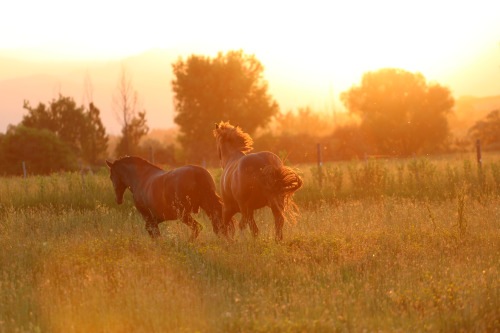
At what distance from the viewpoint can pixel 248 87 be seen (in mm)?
48656

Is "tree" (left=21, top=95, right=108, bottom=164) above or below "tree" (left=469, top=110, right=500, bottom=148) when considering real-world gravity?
above

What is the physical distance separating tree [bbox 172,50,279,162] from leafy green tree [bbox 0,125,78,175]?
14.3 m

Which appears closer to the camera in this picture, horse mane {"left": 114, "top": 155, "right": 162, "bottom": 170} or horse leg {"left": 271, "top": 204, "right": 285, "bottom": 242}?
horse leg {"left": 271, "top": 204, "right": 285, "bottom": 242}

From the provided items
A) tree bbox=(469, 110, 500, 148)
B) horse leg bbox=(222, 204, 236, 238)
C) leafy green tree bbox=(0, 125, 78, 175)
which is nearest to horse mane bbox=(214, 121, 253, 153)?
horse leg bbox=(222, 204, 236, 238)

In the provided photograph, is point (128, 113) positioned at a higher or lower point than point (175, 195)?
higher

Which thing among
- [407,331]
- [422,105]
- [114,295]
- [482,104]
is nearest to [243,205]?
[114,295]

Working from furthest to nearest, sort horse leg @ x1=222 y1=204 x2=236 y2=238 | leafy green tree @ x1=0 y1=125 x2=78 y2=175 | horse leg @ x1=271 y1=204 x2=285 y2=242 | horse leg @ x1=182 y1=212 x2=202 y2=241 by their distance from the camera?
1. leafy green tree @ x1=0 y1=125 x2=78 y2=175
2. horse leg @ x1=182 y1=212 x2=202 y2=241
3. horse leg @ x1=222 y1=204 x2=236 y2=238
4. horse leg @ x1=271 y1=204 x2=285 y2=242

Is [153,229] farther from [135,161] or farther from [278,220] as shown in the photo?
[278,220]

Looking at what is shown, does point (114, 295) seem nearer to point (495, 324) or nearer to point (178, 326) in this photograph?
point (178, 326)

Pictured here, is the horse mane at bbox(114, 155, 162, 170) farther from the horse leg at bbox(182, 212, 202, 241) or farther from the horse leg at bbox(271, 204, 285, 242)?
the horse leg at bbox(271, 204, 285, 242)

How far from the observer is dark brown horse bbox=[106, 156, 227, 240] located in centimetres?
897

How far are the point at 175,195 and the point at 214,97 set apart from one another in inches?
1527

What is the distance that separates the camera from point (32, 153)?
104ft

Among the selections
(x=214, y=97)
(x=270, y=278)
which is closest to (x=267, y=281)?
(x=270, y=278)
